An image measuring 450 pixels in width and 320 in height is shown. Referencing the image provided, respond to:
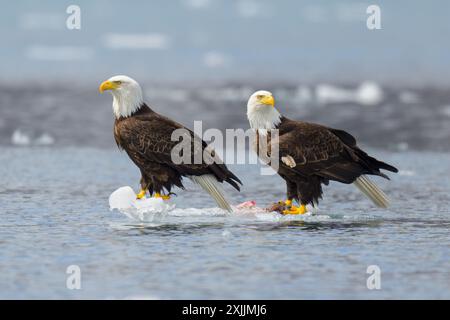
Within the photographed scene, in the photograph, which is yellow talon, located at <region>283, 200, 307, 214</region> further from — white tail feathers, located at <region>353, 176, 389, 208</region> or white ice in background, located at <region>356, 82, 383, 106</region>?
white ice in background, located at <region>356, 82, 383, 106</region>

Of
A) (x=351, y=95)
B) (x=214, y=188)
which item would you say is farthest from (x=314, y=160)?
(x=351, y=95)

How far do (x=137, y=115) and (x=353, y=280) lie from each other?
13.9 feet

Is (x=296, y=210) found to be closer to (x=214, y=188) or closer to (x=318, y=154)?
(x=318, y=154)

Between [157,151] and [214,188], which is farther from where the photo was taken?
[214,188]

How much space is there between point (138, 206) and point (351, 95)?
86.4ft

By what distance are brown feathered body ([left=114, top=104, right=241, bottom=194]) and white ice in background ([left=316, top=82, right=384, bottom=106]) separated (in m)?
22.4

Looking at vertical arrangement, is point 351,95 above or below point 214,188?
above

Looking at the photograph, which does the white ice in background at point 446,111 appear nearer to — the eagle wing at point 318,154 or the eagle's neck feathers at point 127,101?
the eagle wing at point 318,154

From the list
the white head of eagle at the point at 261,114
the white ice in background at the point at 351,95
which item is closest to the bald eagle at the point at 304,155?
the white head of eagle at the point at 261,114

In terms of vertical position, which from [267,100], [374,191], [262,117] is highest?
[267,100]

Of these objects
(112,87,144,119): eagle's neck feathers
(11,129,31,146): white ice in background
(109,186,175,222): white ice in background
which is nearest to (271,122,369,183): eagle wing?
(109,186,175,222): white ice in background

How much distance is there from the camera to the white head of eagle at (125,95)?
12.4m

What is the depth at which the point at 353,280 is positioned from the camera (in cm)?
904

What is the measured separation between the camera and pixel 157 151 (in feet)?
39.9
